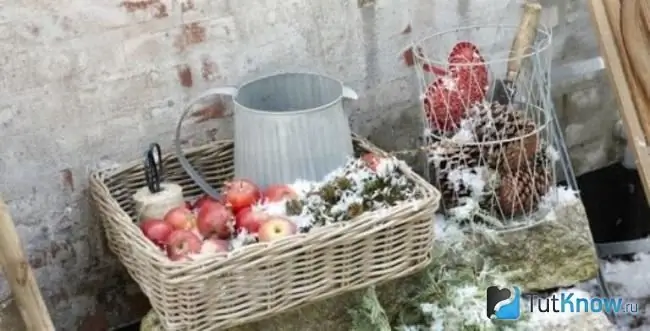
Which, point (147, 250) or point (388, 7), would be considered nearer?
point (147, 250)

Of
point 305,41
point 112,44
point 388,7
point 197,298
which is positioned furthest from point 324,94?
point 197,298

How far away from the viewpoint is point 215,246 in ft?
4.14

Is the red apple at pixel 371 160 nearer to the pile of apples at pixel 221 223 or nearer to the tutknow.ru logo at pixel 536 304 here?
the pile of apples at pixel 221 223

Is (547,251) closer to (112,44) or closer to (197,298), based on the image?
(197,298)

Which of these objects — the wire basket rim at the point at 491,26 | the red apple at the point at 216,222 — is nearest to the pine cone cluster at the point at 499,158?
the wire basket rim at the point at 491,26

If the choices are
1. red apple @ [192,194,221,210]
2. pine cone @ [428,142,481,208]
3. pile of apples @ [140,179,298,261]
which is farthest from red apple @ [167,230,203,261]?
pine cone @ [428,142,481,208]

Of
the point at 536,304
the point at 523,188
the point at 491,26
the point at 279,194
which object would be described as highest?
the point at 491,26

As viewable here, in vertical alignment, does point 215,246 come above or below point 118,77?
below

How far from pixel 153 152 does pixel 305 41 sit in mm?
360

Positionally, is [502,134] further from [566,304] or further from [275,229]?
[275,229]

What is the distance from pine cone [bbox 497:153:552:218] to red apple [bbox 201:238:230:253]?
52 centimetres

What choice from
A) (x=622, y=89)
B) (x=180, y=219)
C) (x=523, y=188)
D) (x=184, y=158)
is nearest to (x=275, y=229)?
(x=180, y=219)

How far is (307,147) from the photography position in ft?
4.57

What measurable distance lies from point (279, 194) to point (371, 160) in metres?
0.16
